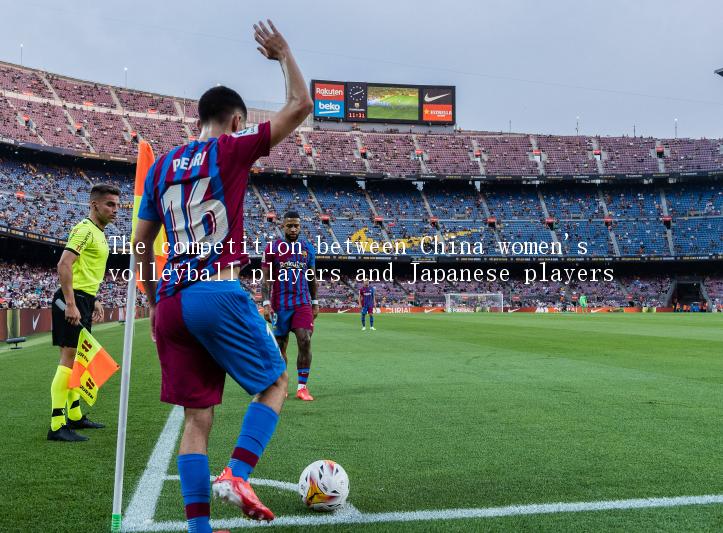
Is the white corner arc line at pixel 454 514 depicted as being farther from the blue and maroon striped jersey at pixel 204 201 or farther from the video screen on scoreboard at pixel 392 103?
the video screen on scoreboard at pixel 392 103

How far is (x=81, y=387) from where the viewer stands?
17.3ft

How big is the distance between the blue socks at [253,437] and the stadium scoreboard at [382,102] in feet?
224

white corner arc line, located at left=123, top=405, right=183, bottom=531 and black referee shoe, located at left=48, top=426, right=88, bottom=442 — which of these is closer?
white corner arc line, located at left=123, top=405, right=183, bottom=531

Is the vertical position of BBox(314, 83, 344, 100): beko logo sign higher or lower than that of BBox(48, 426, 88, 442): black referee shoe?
higher

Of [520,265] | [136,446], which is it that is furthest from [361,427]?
[520,265]

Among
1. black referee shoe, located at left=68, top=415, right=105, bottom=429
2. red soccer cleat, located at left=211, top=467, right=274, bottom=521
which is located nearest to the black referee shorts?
black referee shoe, located at left=68, top=415, right=105, bottom=429

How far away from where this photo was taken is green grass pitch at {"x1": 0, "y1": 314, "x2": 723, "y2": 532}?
12.4 ft

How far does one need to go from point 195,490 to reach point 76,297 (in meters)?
3.95

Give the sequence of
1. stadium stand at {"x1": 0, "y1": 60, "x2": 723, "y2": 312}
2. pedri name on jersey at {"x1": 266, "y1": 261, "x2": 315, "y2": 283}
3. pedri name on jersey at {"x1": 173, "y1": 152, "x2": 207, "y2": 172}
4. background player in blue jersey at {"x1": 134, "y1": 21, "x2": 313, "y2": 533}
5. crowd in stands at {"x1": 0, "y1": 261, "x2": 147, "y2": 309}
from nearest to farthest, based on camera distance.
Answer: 1. background player in blue jersey at {"x1": 134, "y1": 21, "x2": 313, "y2": 533}
2. pedri name on jersey at {"x1": 173, "y1": 152, "x2": 207, "y2": 172}
3. pedri name on jersey at {"x1": 266, "y1": 261, "x2": 315, "y2": 283}
4. crowd in stands at {"x1": 0, "y1": 261, "x2": 147, "y2": 309}
5. stadium stand at {"x1": 0, "y1": 60, "x2": 723, "y2": 312}

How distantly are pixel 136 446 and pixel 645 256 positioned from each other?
205 feet

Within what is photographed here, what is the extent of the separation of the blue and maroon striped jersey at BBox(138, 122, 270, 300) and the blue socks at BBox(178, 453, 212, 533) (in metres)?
0.83

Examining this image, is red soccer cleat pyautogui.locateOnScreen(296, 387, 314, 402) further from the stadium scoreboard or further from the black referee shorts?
the stadium scoreboard

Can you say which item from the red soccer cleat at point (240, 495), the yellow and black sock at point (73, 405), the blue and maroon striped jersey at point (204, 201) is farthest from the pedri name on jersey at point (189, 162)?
the yellow and black sock at point (73, 405)

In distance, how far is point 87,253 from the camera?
20.9ft
